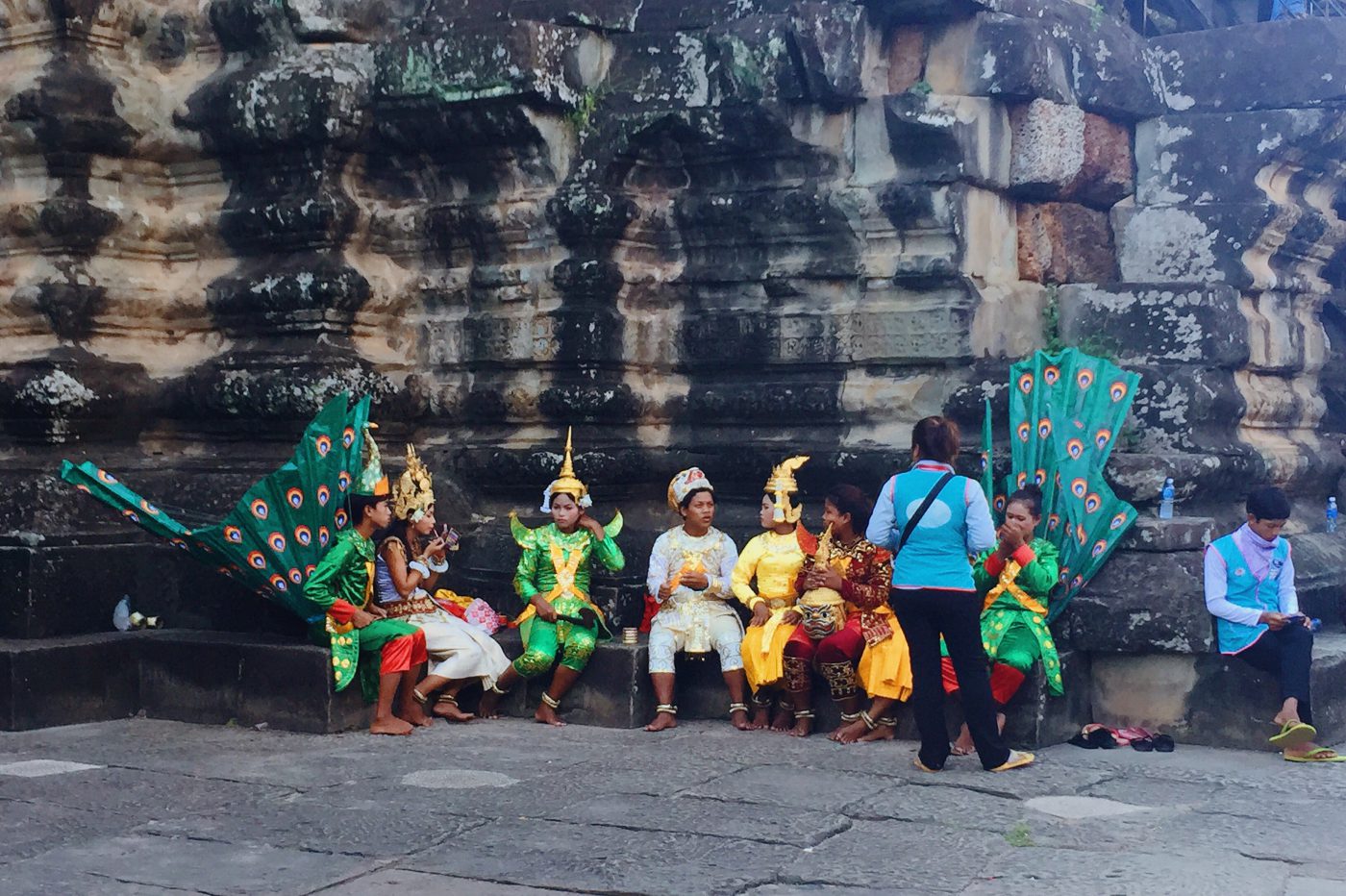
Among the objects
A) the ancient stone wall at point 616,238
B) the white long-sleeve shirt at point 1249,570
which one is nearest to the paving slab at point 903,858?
the white long-sleeve shirt at point 1249,570

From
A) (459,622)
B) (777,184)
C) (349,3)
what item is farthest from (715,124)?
(459,622)

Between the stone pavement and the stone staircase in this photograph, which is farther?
the stone staircase

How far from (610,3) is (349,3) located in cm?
127

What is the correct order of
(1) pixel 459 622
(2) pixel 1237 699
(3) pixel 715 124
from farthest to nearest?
(3) pixel 715 124 → (1) pixel 459 622 → (2) pixel 1237 699

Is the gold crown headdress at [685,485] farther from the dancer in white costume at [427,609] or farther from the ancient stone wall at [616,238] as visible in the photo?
the dancer in white costume at [427,609]

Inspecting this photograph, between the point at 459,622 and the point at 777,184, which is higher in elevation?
the point at 777,184

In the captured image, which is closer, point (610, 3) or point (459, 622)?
point (459, 622)

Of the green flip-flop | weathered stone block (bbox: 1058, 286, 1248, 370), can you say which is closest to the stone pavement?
the green flip-flop

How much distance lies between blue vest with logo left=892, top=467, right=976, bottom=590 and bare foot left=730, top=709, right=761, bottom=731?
1.17m

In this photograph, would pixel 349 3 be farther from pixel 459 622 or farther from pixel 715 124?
pixel 459 622

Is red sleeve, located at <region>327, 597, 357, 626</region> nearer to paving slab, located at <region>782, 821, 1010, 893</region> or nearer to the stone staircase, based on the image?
the stone staircase

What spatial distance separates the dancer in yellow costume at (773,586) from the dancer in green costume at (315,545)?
1396 millimetres

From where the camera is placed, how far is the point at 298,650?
24.6ft

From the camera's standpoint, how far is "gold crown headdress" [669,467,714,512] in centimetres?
795
